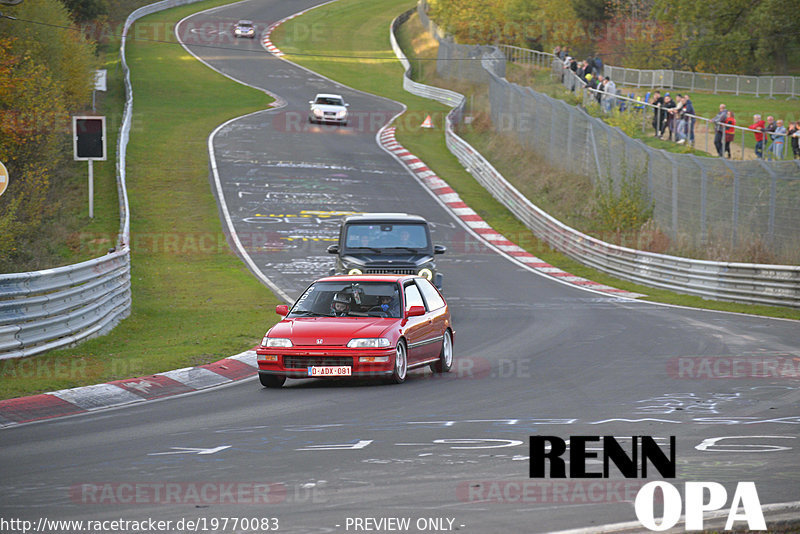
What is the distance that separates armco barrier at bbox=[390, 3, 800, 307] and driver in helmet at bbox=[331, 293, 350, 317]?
489 inches

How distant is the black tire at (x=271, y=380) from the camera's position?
43.6 feet

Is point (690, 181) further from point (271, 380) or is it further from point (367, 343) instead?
point (271, 380)

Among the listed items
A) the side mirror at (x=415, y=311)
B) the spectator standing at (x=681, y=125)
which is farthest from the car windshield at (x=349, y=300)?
the spectator standing at (x=681, y=125)

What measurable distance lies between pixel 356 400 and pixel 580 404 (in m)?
2.44

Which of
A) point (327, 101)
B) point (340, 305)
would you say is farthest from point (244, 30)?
point (340, 305)

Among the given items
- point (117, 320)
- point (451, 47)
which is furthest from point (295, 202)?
point (451, 47)

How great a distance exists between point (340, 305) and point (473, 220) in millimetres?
23167

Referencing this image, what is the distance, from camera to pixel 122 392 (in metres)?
12.5

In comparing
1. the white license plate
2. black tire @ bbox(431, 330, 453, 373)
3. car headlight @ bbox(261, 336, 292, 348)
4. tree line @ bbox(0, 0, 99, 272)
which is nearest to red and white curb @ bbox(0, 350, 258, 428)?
car headlight @ bbox(261, 336, 292, 348)

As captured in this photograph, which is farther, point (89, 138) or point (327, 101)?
point (327, 101)

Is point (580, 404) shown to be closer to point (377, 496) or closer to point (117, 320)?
point (377, 496)

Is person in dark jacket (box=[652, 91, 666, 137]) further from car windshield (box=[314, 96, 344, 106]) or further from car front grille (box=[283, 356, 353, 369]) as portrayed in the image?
car front grille (box=[283, 356, 353, 369])

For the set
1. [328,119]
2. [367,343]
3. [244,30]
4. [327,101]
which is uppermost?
[244,30]

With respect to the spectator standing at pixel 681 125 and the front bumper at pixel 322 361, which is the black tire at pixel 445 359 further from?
the spectator standing at pixel 681 125
